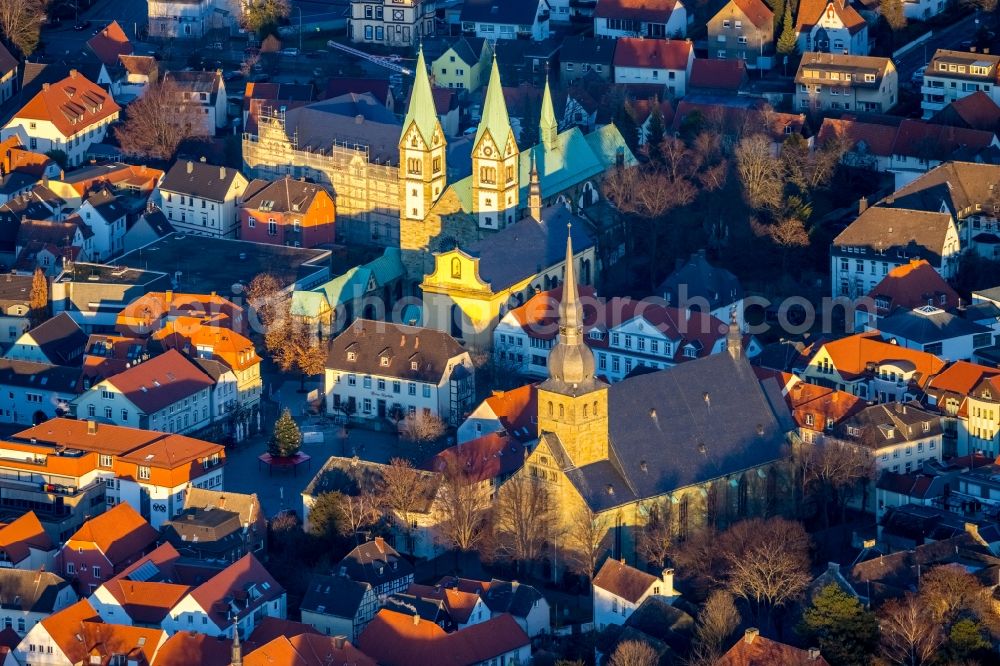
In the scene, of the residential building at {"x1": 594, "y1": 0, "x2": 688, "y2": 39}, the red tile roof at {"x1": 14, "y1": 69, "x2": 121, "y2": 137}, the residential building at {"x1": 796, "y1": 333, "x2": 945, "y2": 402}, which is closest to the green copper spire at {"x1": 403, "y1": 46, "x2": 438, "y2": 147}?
the residential building at {"x1": 796, "y1": 333, "x2": 945, "y2": 402}

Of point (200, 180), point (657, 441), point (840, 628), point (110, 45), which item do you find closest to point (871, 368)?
point (657, 441)

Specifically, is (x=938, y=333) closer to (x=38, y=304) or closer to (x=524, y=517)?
(x=524, y=517)

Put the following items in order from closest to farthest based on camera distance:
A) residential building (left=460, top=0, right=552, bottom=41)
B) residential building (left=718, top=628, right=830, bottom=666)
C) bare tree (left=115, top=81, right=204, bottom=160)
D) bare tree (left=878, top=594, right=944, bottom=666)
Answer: residential building (left=718, top=628, right=830, bottom=666)
bare tree (left=878, top=594, right=944, bottom=666)
bare tree (left=115, top=81, right=204, bottom=160)
residential building (left=460, top=0, right=552, bottom=41)

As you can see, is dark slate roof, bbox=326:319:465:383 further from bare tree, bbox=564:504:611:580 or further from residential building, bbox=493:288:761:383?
bare tree, bbox=564:504:611:580

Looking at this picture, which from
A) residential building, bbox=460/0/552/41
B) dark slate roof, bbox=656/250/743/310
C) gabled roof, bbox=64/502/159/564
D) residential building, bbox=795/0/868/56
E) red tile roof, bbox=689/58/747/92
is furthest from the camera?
residential building, bbox=460/0/552/41

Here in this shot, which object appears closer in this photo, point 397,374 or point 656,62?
point 397,374

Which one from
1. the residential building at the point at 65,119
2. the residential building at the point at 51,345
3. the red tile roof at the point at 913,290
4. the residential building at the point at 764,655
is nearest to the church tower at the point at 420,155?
the residential building at the point at 51,345
